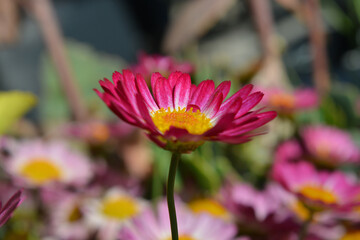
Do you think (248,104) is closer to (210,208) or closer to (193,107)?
(193,107)

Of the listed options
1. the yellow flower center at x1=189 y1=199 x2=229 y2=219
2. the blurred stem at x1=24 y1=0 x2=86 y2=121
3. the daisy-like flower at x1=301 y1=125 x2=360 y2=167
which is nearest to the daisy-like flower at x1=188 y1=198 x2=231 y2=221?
the yellow flower center at x1=189 y1=199 x2=229 y2=219

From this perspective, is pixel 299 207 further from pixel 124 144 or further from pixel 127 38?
pixel 127 38

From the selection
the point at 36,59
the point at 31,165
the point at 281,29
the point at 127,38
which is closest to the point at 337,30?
the point at 281,29

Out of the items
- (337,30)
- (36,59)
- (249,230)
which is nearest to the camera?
(249,230)

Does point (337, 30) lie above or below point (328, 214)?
above

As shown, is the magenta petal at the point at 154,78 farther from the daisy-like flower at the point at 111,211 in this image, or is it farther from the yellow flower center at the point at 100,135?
the yellow flower center at the point at 100,135

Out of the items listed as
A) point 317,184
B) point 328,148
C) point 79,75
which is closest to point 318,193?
point 317,184

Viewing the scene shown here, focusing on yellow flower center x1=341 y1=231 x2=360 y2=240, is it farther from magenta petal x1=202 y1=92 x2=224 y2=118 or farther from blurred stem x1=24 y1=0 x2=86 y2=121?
blurred stem x1=24 y1=0 x2=86 y2=121
